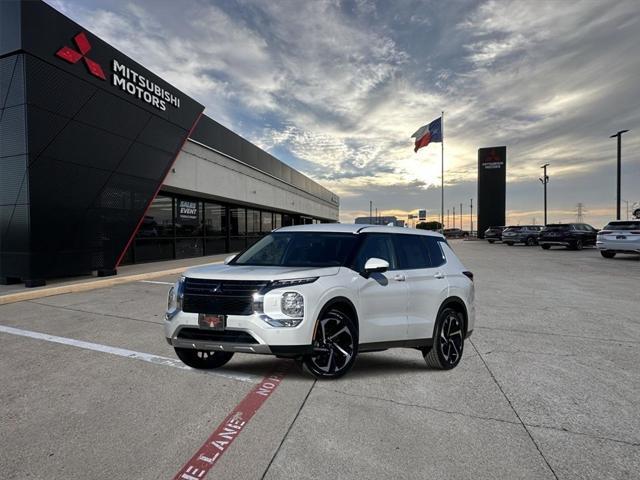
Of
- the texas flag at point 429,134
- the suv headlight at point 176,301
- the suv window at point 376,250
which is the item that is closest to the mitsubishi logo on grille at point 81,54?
the suv headlight at point 176,301

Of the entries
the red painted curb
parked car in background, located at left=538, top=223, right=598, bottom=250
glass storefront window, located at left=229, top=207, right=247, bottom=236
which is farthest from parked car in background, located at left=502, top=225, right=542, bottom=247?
the red painted curb

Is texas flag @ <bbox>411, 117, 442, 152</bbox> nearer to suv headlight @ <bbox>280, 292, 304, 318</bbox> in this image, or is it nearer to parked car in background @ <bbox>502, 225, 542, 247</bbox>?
parked car in background @ <bbox>502, 225, 542, 247</bbox>

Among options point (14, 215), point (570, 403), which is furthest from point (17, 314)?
point (570, 403)

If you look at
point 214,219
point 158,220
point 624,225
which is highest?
point 214,219

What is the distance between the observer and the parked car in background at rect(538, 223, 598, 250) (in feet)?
87.3

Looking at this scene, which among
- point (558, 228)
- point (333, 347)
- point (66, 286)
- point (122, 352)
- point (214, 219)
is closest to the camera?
point (333, 347)

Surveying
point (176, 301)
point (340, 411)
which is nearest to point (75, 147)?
point (176, 301)

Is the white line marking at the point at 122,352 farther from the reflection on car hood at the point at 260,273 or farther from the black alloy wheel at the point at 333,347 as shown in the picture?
the reflection on car hood at the point at 260,273

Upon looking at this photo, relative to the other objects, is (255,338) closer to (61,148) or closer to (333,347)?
(333,347)

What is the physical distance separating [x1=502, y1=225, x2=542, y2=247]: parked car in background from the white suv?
110ft

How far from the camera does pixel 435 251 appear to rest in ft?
17.1

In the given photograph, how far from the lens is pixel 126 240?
13.7 m

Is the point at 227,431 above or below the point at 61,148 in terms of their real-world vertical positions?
below

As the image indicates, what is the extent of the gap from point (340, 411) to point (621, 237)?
809 inches
